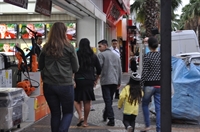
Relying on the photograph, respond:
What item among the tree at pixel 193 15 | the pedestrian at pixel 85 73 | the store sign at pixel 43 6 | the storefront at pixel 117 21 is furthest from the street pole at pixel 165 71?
the tree at pixel 193 15

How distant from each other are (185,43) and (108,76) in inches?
479

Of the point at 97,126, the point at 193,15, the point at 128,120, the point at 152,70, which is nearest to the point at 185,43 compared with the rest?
the point at 97,126

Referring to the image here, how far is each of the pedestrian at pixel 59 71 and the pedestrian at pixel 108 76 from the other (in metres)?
2.33

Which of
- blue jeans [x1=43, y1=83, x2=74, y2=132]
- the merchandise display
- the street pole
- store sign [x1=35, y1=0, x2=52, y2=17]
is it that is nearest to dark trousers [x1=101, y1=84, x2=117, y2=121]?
the merchandise display

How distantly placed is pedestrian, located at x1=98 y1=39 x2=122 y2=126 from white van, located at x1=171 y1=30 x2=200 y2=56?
11423mm

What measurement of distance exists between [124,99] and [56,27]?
1.71m

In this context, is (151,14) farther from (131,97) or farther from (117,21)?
(131,97)

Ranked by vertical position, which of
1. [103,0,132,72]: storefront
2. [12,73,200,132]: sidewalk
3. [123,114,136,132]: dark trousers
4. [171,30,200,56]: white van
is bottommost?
[12,73,200,132]: sidewalk

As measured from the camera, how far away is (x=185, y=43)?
18.8 m

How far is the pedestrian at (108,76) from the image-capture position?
7348mm

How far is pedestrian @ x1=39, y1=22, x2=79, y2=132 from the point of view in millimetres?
4938

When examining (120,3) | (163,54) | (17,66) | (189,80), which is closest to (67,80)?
(163,54)

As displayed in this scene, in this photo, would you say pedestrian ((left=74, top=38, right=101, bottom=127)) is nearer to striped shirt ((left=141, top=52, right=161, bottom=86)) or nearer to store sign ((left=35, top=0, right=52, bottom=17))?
striped shirt ((left=141, top=52, right=161, bottom=86))

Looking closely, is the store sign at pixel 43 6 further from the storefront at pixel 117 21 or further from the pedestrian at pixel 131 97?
the storefront at pixel 117 21
